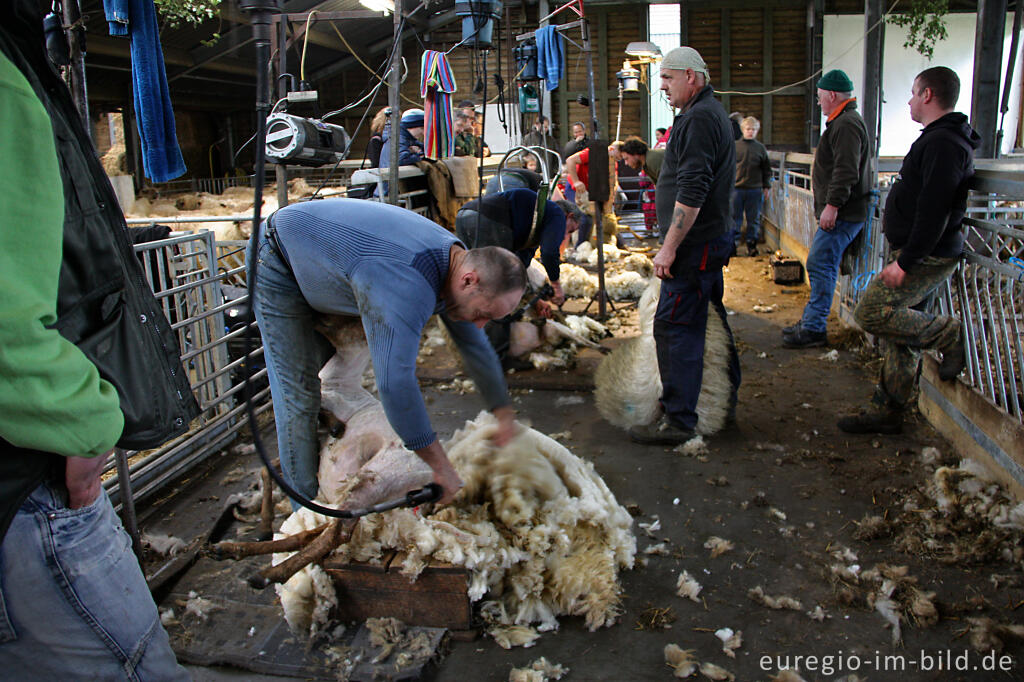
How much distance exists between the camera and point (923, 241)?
3590mm

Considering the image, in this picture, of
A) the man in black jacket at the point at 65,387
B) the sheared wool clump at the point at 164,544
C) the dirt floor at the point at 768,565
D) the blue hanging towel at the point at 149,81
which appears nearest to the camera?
the man in black jacket at the point at 65,387

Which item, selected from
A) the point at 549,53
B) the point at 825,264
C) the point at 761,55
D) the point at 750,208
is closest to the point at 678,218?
the point at 825,264

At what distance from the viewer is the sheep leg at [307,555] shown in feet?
8.27

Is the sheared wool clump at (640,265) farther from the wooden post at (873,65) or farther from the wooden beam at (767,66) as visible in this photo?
the wooden beam at (767,66)

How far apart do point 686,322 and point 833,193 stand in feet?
7.77

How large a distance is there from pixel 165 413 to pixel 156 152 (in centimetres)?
196

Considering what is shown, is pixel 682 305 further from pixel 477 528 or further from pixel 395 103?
pixel 395 103

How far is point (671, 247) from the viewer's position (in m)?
3.82

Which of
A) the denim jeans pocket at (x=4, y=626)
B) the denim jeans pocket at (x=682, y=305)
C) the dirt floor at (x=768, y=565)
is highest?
the denim jeans pocket at (x=4, y=626)

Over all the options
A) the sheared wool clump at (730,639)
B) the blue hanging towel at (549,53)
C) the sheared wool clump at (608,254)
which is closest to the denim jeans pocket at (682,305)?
the sheared wool clump at (730,639)

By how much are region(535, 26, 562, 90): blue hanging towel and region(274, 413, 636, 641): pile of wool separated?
7.94 metres

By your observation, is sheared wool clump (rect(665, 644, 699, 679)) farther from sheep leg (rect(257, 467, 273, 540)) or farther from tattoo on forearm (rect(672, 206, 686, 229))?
tattoo on forearm (rect(672, 206, 686, 229))

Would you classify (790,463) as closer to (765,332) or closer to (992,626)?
(992,626)

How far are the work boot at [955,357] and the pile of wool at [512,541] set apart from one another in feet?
7.14
